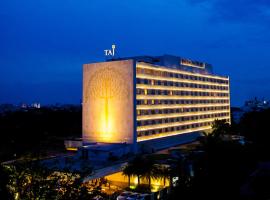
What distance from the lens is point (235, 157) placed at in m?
37.0

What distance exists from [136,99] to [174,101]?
14205mm

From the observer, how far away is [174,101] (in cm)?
6375

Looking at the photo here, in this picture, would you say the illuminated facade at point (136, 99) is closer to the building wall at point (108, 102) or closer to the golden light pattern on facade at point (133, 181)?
the building wall at point (108, 102)

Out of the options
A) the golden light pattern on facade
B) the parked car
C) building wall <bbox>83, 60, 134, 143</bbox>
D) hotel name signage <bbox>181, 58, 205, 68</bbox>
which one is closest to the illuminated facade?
building wall <bbox>83, 60, 134, 143</bbox>

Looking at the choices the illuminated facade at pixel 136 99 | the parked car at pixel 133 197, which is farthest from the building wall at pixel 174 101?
the parked car at pixel 133 197

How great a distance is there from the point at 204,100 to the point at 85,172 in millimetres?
68346

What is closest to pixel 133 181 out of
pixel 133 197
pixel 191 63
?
pixel 133 197

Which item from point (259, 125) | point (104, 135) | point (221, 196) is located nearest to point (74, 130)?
point (104, 135)

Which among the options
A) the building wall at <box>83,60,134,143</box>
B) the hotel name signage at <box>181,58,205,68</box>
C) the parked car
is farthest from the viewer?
the hotel name signage at <box>181,58,205,68</box>

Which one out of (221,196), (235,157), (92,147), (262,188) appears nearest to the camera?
(262,188)

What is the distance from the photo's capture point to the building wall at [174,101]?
177 ft

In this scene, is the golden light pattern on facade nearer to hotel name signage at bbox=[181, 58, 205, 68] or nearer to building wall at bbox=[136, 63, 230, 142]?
building wall at bbox=[136, 63, 230, 142]

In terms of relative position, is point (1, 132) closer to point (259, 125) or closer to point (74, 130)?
point (74, 130)

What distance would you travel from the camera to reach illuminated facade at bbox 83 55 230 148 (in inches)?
2055
